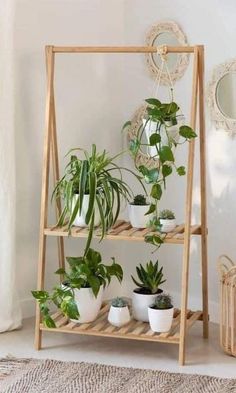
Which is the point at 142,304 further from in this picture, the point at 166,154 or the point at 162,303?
the point at 166,154

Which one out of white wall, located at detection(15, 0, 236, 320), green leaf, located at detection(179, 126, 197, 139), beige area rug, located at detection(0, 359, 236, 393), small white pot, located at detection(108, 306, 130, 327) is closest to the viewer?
beige area rug, located at detection(0, 359, 236, 393)

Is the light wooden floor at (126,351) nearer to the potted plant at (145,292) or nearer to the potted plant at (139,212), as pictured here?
the potted plant at (145,292)

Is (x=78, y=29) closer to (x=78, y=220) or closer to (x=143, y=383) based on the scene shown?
(x=78, y=220)

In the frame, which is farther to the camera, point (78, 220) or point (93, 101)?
point (93, 101)

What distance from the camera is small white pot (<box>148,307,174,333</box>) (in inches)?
139

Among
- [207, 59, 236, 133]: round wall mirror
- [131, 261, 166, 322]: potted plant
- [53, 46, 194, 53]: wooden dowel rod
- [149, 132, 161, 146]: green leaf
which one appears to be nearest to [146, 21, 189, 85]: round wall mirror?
[207, 59, 236, 133]: round wall mirror

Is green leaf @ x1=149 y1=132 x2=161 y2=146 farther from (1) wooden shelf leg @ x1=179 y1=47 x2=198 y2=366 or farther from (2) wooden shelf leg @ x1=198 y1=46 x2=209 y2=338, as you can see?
(2) wooden shelf leg @ x1=198 y1=46 x2=209 y2=338

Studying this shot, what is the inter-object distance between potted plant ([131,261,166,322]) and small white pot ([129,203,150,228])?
198 millimetres

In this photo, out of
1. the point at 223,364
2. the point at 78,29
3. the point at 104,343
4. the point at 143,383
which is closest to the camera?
the point at 143,383

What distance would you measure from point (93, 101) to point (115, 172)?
37 centimetres

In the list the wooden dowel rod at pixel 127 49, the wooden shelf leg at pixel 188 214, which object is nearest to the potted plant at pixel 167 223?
the wooden shelf leg at pixel 188 214

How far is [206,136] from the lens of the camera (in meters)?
Answer: 3.98

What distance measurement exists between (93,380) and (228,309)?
638 millimetres

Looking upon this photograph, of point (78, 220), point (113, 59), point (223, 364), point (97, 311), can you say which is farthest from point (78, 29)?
point (223, 364)
